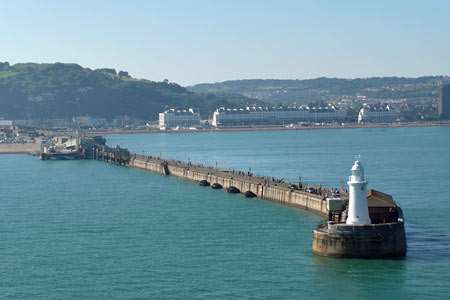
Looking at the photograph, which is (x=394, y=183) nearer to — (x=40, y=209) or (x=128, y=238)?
(x=40, y=209)

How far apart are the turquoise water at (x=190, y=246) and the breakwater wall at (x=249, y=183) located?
943mm

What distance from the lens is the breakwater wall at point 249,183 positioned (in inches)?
2137

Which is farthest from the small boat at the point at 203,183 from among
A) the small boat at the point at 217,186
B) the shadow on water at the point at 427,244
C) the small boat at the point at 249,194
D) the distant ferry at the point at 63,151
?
the distant ferry at the point at 63,151

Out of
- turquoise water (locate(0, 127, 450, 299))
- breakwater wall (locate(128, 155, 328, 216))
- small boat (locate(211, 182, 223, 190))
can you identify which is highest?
breakwater wall (locate(128, 155, 328, 216))

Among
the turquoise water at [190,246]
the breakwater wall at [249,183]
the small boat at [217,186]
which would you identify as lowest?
the turquoise water at [190,246]

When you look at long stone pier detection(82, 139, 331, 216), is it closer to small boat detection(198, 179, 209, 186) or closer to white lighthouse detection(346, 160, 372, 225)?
small boat detection(198, 179, 209, 186)

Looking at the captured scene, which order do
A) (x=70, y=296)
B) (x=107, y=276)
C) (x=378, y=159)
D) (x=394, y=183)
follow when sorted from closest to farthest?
(x=70, y=296)
(x=107, y=276)
(x=394, y=183)
(x=378, y=159)

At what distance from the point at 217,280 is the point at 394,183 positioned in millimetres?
33934

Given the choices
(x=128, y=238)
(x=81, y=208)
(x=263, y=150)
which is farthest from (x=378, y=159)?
(x=128, y=238)

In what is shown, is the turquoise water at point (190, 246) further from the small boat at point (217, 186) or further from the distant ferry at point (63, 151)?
the distant ferry at point (63, 151)

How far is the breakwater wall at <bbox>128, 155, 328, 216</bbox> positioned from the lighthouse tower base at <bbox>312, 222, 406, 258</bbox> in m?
11.9

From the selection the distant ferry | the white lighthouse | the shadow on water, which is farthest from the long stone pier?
the white lighthouse

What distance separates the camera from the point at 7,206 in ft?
194

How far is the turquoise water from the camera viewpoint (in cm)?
3462
